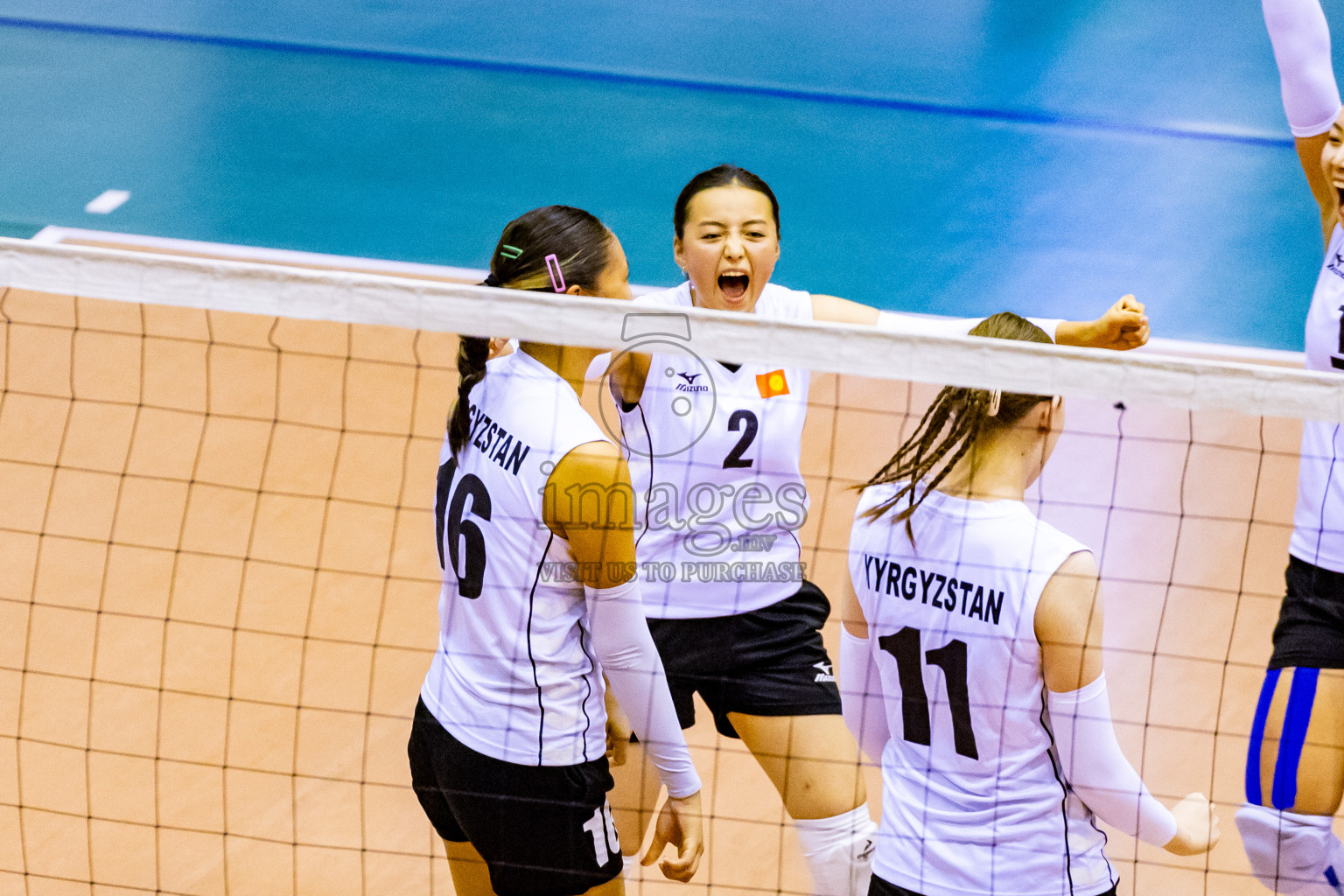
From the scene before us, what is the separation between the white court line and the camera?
8367 mm

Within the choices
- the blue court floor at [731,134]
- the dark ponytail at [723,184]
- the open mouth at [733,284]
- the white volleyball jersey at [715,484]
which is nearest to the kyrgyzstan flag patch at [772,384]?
the white volleyball jersey at [715,484]

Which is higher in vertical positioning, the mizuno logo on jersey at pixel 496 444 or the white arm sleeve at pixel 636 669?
the mizuno logo on jersey at pixel 496 444

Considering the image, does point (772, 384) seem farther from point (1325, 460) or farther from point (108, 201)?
point (108, 201)

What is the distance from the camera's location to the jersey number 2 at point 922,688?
260 centimetres

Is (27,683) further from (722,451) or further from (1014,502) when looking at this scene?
(1014,502)

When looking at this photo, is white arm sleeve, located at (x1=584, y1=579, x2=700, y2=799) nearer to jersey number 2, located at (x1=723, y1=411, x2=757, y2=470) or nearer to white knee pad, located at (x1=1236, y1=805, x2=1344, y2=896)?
jersey number 2, located at (x1=723, y1=411, x2=757, y2=470)

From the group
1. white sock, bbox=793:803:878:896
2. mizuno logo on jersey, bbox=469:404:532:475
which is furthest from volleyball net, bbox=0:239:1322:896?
white sock, bbox=793:803:878:896

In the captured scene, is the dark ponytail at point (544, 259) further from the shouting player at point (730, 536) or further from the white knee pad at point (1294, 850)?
the white knee pad at point (1294, 850)

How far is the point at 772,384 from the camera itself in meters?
3.64

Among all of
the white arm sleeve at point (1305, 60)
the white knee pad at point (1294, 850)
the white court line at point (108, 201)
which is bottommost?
the white knee pad at point (1294, 850)

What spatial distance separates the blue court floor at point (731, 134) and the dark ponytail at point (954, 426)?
489 cm

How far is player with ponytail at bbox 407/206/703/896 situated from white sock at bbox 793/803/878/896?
553mm

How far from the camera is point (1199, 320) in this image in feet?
25.2

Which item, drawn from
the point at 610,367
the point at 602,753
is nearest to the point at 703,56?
the point at 610,367
